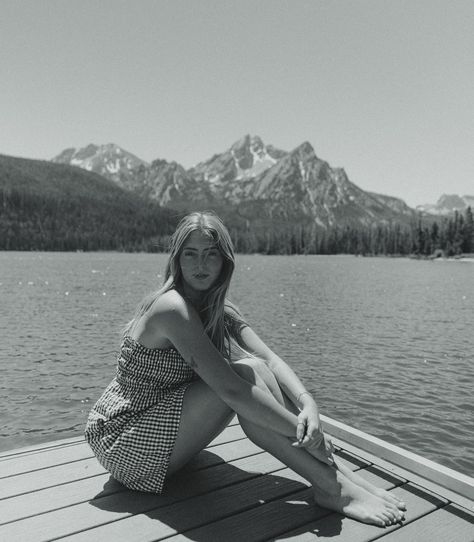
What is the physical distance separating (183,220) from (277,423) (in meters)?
1.86

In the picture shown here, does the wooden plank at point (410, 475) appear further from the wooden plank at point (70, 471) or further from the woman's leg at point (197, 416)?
the woman's leg at point (197, 416)

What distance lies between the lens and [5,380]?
52.0ft

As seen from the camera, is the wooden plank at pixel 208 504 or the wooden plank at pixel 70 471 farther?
the wooden plank at pixel 70 471

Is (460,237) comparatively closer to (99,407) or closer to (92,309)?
(92,309)

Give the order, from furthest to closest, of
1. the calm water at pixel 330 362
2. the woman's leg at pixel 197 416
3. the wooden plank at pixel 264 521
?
the calm water at pixel 330 362
the woman's leg at pixel 197 416
the wooden plank at pixel 264 521

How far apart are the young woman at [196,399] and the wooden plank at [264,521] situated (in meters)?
0.17

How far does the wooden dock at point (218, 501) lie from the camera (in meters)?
3.69

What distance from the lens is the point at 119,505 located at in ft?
13.3

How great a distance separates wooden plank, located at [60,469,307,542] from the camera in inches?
144

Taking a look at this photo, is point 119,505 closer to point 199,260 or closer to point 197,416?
point 197,416

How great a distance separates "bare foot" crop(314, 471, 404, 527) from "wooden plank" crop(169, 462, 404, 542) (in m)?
0.13

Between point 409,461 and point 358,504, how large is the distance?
3.64 feet

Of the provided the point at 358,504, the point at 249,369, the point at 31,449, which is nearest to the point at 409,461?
the point at 358,504

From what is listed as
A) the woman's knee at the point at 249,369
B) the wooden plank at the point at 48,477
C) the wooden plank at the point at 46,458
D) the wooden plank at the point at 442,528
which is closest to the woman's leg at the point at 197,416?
the woman's knee at the point at 249,369
